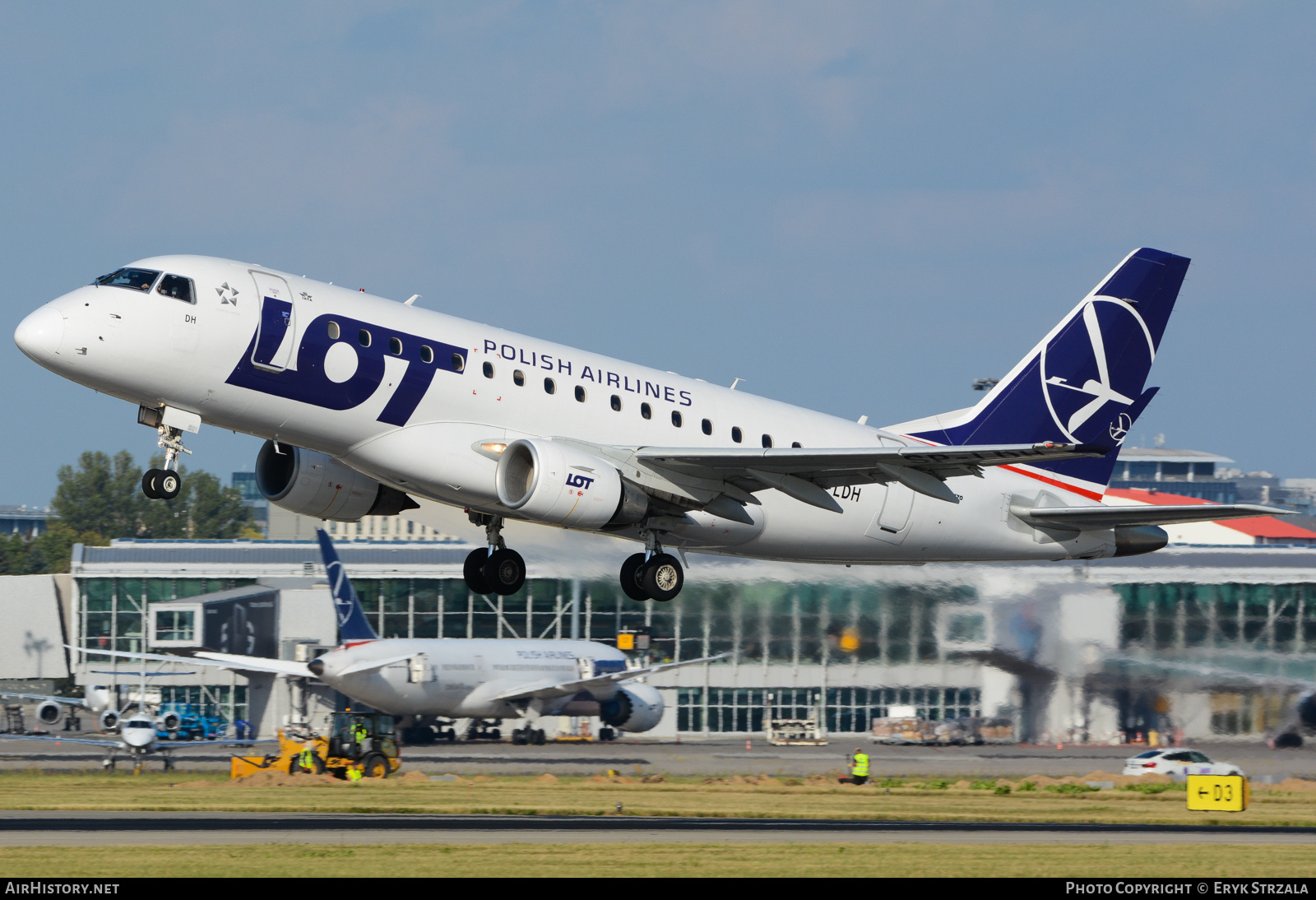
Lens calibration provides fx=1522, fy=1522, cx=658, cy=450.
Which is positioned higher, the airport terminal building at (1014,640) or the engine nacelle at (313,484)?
the engine nacelle at (313,484)

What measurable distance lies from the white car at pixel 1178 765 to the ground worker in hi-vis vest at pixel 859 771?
8137mm

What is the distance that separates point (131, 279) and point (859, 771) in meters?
30.2

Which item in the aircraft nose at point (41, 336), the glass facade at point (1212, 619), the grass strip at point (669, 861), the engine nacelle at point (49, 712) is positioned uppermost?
the aircraft nose at point (41, 336)

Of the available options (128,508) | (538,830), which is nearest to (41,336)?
(538,830)

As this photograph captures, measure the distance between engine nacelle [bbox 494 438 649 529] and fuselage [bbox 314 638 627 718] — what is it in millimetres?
28458

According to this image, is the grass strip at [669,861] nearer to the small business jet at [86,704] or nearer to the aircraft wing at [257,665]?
the aircraft wing at [257,665]

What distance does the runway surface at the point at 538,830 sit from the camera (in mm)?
32250

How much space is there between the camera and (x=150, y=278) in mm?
25141

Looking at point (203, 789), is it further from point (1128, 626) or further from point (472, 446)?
point (1128, 626)

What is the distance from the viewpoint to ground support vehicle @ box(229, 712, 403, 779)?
159ft

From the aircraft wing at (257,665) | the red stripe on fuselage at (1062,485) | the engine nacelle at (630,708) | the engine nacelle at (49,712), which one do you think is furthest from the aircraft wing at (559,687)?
the red stripe on fuselage at (1062,485)

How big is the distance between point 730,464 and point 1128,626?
24435mm

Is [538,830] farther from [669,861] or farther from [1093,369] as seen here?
[1093,369]

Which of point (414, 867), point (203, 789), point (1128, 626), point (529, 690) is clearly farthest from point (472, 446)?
point (529, 690)
